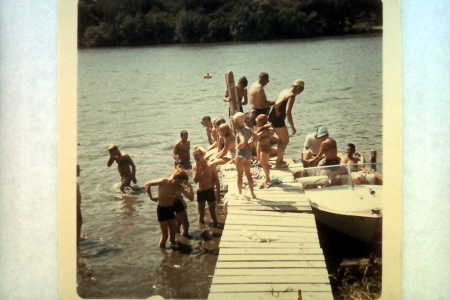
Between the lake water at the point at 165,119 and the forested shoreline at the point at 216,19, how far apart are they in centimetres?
9

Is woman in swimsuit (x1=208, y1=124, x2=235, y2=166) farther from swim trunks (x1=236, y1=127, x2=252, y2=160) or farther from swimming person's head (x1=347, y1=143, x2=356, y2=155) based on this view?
swimming person's head (x1=347, y1=143, x2=356, y2=155)

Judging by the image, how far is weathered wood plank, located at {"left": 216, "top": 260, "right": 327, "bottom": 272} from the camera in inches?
135

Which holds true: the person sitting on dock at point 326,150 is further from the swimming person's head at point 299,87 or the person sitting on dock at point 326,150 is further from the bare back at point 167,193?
the bare back at point 167,193

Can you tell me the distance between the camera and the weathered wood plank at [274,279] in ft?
11.2

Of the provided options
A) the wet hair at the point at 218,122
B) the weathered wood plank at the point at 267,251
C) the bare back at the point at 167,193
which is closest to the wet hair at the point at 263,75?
the wet hair at the point at 218,122

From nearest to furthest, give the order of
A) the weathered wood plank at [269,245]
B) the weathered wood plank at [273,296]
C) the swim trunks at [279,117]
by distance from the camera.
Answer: the weathered wood plank at [273,296] → the weathered wood plank at [269,245] → the swim trunks at [279,117]

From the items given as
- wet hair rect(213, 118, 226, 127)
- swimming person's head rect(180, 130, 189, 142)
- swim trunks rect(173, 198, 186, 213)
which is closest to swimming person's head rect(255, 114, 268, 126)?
wet hair rect(213, 118, 226, 127)

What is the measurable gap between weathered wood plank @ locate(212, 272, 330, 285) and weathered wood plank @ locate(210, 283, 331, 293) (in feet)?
0.06
